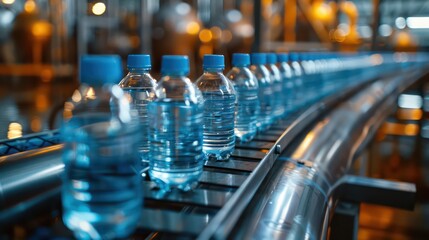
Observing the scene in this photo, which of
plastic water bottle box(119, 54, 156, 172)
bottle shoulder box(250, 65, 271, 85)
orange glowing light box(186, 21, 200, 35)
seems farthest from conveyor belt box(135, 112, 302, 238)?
orange glowing light box(186, 21, 200, 35)

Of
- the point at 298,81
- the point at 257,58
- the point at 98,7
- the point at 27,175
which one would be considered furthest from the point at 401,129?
the point at 27,175

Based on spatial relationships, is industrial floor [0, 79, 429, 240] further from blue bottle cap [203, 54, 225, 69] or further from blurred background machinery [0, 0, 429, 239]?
blue bottle cap [203, 54, 225, 69]

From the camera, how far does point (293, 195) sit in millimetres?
1119

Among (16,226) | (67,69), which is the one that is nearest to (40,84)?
(67,69)

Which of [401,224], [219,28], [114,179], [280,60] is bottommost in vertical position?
[401,224]

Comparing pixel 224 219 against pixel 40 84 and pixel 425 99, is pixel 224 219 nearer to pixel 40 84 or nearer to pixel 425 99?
pixel 425 99

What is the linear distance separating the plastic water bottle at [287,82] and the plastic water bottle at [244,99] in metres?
0.41

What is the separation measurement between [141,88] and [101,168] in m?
0.50

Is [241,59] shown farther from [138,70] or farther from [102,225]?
[102,225]

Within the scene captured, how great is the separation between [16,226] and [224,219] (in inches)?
16.5

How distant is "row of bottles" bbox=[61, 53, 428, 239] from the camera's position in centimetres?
75

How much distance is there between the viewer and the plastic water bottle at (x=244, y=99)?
145cm

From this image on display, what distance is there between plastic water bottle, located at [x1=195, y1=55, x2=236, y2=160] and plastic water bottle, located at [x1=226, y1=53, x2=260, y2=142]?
62mm

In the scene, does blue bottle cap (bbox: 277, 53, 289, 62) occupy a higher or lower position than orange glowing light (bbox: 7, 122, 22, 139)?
higher
